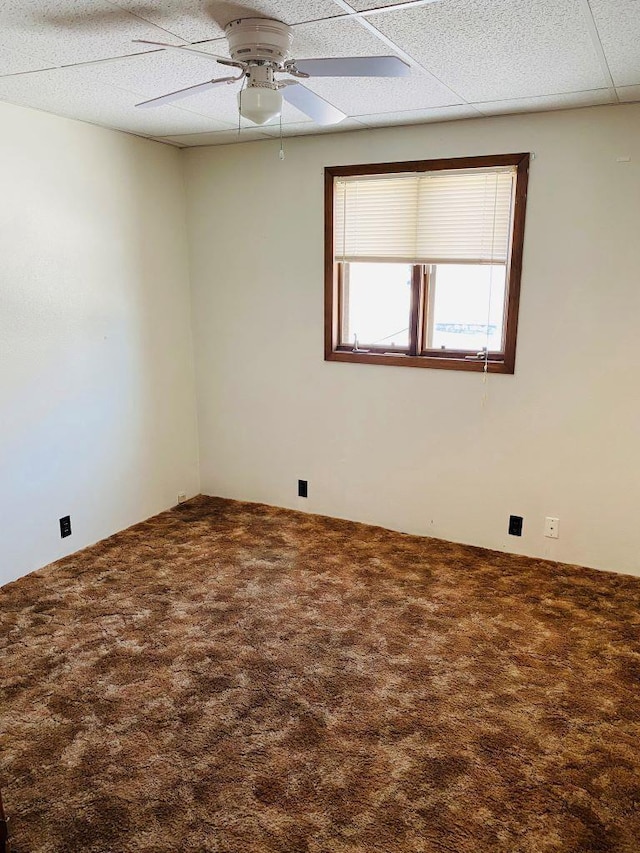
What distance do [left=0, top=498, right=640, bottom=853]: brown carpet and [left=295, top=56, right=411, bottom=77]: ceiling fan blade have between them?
2272mm

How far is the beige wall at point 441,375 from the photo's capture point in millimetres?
3348

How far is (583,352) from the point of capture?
3451mm

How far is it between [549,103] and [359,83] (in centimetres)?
104

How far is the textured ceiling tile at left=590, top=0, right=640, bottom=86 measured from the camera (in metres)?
1.96

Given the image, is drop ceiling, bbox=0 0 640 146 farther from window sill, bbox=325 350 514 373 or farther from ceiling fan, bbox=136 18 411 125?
window sill, bbox=325 350 514 373

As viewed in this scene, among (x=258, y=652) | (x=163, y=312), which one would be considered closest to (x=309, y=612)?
(x=258, y=652)

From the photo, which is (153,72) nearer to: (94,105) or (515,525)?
(94,105)

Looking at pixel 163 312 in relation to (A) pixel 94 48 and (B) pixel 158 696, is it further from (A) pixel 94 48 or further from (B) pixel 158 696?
(B) pixel 158 696

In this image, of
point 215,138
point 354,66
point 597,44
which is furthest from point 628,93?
point 215,138

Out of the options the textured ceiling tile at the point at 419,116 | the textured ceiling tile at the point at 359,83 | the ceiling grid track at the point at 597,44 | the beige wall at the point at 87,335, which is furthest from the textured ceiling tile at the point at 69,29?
the textured ceiling tile at the point at 419,116

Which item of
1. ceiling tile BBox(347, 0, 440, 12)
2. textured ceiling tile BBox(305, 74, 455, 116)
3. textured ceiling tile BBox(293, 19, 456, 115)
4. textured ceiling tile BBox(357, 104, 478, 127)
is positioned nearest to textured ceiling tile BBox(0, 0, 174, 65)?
textured ceiling tile BBox(293, 19, 456, 115)

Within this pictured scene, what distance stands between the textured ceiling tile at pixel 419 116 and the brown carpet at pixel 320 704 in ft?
8.12

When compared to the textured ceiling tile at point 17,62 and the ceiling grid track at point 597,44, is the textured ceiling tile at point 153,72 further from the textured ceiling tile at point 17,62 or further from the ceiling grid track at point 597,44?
the ceiling grid track at point 597,44

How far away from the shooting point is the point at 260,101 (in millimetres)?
2051
